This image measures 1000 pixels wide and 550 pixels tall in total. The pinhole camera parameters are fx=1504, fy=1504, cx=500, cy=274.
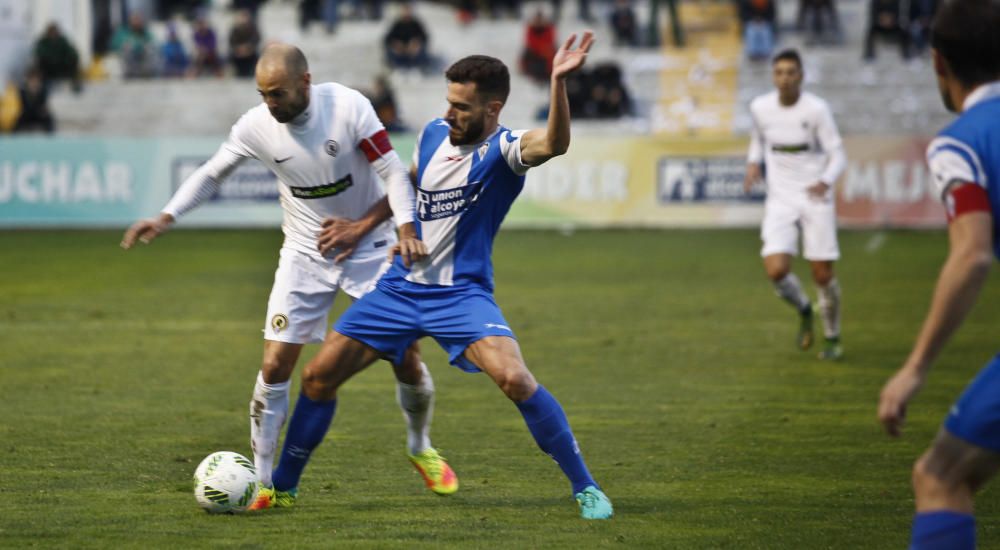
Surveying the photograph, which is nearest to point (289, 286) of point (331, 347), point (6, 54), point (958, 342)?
point (331, 347)

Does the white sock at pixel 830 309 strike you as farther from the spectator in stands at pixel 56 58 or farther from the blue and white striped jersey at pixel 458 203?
the spectator in stands at pixel 56 58

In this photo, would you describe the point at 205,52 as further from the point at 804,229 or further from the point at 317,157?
the point at 317,157

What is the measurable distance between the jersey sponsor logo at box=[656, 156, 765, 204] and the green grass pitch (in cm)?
623

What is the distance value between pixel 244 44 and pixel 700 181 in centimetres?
1124

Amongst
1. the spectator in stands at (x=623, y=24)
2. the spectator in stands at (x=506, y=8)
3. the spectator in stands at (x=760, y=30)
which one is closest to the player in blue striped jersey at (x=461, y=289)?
the spectator in stands at (x=760, y=30)

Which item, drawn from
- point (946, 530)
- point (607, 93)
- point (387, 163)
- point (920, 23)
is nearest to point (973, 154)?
point (946, 530)

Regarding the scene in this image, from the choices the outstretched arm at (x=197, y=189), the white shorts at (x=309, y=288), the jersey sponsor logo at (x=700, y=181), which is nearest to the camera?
the outstretched arm at (x=197, y=189)

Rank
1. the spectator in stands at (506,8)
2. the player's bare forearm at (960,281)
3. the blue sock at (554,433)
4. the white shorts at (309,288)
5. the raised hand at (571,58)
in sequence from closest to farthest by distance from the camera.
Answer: the player's bare forearm at (960,281)
the raised hand at (571,58)
the blue sock at (554,433)
the white shorts at (309,288)
the spectator in stands at (506,8)

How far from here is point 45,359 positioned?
37.7 ft

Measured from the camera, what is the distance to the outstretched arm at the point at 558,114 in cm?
597

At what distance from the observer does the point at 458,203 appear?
6.67 meters

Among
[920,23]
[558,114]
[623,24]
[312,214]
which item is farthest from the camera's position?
[623,24]

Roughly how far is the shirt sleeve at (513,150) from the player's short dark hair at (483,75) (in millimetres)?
167

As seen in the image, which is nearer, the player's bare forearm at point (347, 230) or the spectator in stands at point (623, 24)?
the player's bare forearm at point (347, 230)
